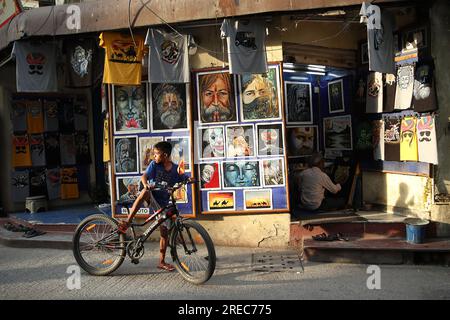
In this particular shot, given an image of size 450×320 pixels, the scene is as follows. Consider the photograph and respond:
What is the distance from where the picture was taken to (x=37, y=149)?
10.7 m

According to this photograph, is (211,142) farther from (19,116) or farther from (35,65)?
(19,116)

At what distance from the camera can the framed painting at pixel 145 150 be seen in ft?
26.4

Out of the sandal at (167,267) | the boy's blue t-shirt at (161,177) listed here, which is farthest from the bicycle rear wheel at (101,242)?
the boy's blue t-shirt at (161,177)

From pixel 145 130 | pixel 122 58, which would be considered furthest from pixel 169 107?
pixel 122 58

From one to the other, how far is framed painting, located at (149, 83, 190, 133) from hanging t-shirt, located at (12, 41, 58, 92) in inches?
78.8

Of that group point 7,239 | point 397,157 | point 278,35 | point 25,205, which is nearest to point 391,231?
point 397,157

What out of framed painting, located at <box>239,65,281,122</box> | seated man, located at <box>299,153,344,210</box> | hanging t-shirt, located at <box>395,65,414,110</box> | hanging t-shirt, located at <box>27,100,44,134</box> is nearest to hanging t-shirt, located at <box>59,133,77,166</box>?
hanging t-shirt, located at <box>27,100,44,134</box>

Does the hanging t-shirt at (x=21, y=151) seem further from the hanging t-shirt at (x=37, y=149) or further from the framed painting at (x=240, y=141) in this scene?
the framed painting at (x=240, y=141)

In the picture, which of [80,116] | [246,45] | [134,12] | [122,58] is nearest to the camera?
[246,45]

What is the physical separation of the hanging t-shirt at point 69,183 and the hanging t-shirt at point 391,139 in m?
7.36

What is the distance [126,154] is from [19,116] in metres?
3.98

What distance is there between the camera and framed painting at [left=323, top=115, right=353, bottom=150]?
29.2 ft

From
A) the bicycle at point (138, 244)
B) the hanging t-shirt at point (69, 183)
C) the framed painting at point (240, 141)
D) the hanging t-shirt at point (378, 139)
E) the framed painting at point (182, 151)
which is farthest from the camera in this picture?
the hanging t-shirt at point (69, 183)

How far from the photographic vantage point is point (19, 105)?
10.5 m
